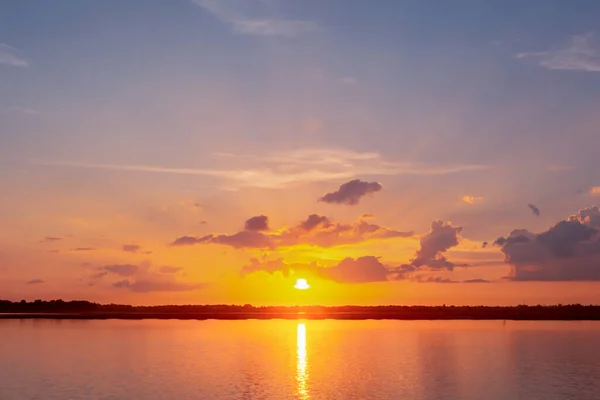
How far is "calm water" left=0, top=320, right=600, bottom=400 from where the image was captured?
44.1 m

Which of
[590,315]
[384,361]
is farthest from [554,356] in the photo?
[590,315]

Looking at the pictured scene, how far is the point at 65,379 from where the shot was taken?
49.7m

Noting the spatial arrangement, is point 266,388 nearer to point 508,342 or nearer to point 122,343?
point 122,343

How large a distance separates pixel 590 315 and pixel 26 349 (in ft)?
503

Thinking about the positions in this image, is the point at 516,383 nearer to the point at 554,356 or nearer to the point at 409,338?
the point at 554,356

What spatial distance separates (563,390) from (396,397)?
1219 centimetres

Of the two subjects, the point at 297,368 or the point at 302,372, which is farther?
the point at 297,368

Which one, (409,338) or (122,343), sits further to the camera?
(409,338)

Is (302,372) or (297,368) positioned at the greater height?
(297,368)

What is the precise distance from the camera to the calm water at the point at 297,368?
145 feet

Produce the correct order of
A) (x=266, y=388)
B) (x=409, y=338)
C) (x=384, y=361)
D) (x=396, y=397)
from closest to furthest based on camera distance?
(x=396, y=397), (x=266, y=388), (x=384, y=361), (x=409, y=338)

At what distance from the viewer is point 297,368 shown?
58062 millimetres

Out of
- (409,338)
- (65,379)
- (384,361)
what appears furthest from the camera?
(409,338)

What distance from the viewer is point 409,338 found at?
94.6m
